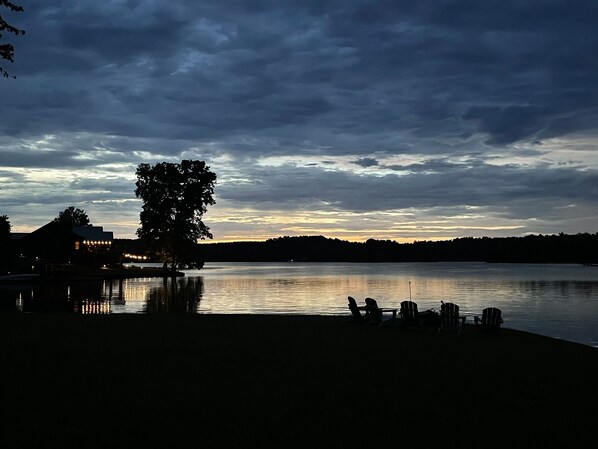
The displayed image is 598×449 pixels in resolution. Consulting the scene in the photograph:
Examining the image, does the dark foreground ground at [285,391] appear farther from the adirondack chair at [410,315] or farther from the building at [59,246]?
the building at [59,246]

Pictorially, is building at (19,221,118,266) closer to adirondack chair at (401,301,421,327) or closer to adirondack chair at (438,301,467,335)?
adirondack chair at (401,301,421,327)

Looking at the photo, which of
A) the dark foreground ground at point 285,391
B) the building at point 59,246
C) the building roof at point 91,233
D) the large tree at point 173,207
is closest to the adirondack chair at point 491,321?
the dark foreground ground at point 285,391

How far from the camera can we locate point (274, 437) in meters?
7.04

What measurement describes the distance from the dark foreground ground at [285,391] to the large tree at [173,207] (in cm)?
6530

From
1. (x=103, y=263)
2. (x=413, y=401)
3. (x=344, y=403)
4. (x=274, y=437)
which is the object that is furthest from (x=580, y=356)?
(x=103, y=263)

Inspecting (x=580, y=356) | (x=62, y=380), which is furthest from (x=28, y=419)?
(x=580, y=356)

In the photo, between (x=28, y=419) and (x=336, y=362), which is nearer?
(x=28, y=419)

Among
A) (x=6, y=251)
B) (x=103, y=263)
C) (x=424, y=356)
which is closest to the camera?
(x=424, y=356)

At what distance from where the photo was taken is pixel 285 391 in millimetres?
9297

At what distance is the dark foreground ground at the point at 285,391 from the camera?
23.4ft

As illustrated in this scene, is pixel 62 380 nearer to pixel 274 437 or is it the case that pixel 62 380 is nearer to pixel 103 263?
pixel 274 437

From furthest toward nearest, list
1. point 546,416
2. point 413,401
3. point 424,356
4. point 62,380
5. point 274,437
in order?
point 424,356 < point 62,380 < point 413,401 < point 546,416 < point 274,437

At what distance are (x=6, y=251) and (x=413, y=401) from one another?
210 ft

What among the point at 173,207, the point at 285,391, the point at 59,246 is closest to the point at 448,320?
the point at 285,391
